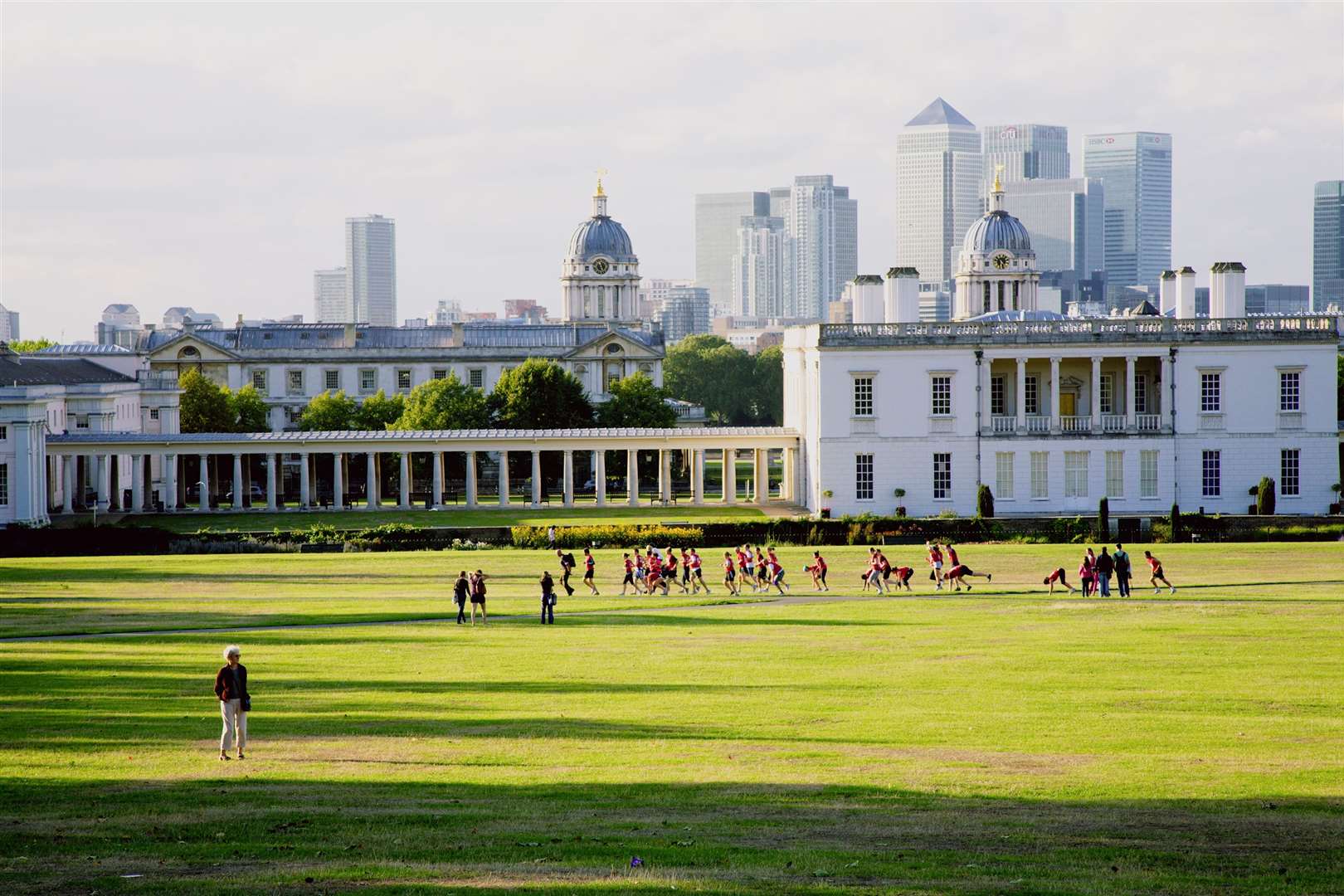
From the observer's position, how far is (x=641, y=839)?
1817 centimetres

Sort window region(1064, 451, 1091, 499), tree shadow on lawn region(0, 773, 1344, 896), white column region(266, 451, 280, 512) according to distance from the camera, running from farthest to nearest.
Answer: white column region(266, 451, 280, 512), window region(1064, 451, 1091, 499), tree shadow on lawn region(0, 773, 1344, 896)

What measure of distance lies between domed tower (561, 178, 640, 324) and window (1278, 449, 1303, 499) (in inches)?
3453

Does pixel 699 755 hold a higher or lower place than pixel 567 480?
lower

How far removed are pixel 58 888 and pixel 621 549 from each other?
47535mm

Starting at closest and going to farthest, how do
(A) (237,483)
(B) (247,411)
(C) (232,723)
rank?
(C) (232,723) < (A) (237,483) < (B) (247,411)

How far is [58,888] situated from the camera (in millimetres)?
16188

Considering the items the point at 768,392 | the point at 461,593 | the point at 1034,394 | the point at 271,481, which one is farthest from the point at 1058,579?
the point at 768,392

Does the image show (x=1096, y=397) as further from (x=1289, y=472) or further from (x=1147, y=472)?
(x=1289, y=472)

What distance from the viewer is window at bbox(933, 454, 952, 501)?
73938 millimetres

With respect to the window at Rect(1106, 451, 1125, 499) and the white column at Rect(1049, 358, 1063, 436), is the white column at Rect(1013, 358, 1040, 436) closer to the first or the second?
the white column at Rect(1049, 358, 1063, 436)

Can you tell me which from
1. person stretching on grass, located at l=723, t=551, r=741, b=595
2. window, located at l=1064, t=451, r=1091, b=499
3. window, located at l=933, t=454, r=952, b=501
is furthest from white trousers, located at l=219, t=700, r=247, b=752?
window, located at l=1064, t=451, r=1091, b=499

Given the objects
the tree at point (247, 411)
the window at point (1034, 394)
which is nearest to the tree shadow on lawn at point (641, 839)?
the window at point (1034, 394)

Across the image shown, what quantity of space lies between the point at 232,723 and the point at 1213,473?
5865 cm

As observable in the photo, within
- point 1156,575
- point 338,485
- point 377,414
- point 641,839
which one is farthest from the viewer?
point 377,414
